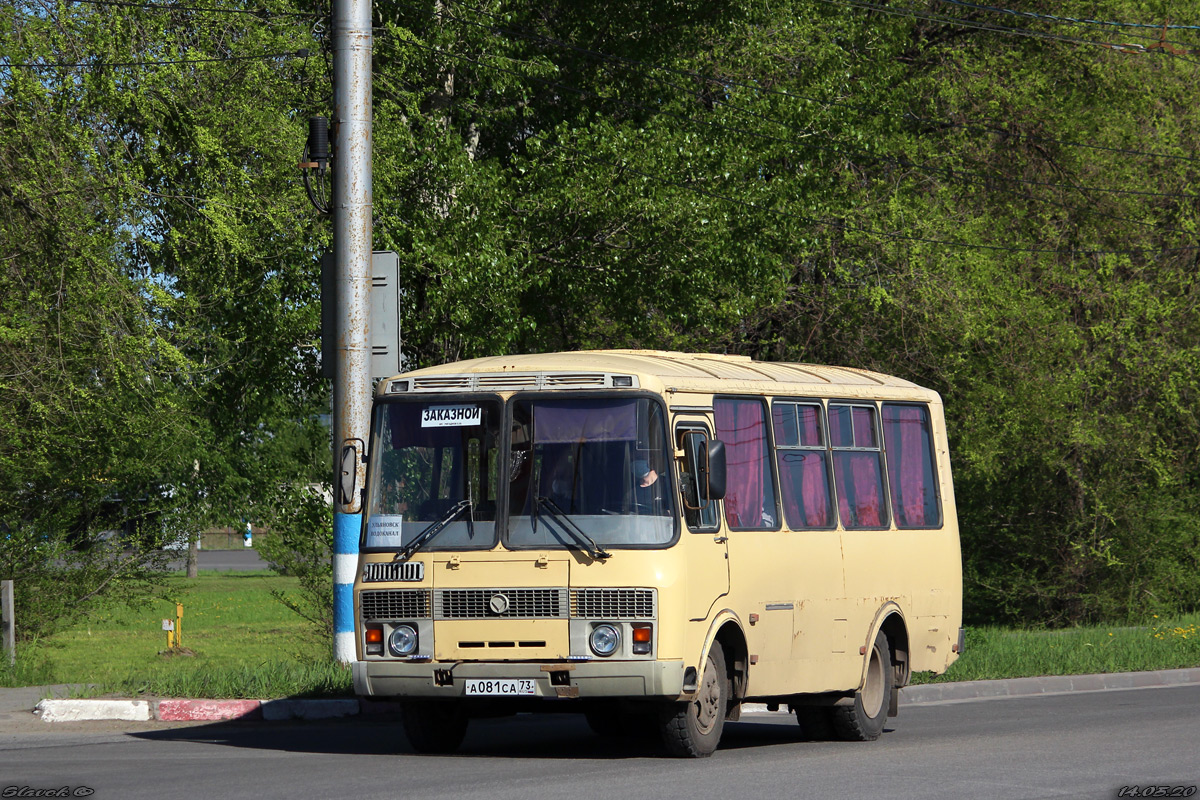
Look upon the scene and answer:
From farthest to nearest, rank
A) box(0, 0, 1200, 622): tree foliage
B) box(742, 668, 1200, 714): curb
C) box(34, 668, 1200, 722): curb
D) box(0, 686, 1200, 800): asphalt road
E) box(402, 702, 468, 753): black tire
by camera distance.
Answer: box(742, 668, 1200, 714): curb
box(0, 0, 1200, 622): tree foliage
box(34, 668, 1200, 722): curb
box(402, 702, 468, 753): black tire
box(0, 686, 1200, 800): asphalt road

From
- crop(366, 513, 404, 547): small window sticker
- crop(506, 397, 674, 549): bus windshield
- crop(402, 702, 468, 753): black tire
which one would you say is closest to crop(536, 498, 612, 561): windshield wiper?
crop(506, 397, 674, 549): bus windshield

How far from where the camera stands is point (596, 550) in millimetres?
11414

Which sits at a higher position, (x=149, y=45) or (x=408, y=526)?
(x=149, y=45)

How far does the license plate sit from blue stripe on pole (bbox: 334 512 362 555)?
4.10 metres

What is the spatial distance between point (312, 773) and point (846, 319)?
17.1m

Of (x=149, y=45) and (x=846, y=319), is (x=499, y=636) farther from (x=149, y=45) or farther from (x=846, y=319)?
(x=846, y=319)

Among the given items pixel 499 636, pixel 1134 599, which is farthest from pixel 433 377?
pixel 1134 599

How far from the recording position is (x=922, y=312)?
1014 inches

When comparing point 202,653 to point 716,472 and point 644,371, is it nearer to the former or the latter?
point 644,371

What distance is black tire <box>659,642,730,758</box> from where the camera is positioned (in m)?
11.7

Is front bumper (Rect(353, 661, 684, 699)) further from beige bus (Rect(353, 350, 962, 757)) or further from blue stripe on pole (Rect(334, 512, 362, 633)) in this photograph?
blue stripe on pole (Rect(334, 512, 362, 633))

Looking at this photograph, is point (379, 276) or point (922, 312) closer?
point (379, 276)

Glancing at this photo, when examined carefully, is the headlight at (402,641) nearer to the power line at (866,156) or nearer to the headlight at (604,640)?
the headlight at (604,640)

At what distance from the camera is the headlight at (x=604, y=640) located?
445 inches
